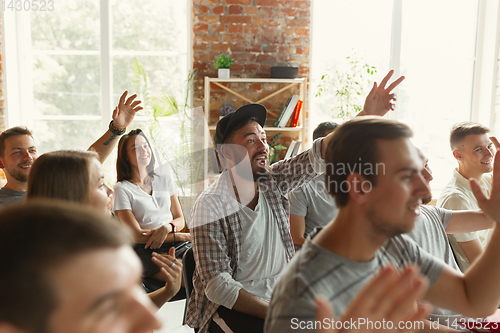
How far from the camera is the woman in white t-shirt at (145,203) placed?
2271mm

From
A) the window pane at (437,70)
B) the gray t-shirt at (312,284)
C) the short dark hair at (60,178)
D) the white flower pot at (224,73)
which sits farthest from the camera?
the window pane at (437,70)

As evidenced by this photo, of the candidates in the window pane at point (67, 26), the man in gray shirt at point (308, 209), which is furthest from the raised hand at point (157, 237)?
the window pane at point (67, 26)

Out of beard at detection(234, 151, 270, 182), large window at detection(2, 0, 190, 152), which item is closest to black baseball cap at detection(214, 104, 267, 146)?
beard at detection(234, 151, 270, 182)

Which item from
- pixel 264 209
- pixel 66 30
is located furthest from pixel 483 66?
pixel 66 30

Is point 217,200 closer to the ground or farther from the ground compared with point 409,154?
closer to the ground

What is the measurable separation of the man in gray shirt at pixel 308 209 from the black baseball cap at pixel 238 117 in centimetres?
55

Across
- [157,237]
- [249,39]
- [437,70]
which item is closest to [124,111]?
[157,237]

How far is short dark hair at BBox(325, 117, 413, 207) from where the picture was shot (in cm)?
88

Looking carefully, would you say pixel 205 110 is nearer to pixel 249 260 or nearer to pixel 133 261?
pixel 249 260

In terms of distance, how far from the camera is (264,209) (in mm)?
1698

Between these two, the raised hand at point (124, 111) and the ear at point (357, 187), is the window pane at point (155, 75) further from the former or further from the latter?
the ear at point (357, 187)

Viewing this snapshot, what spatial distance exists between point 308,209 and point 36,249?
193 centimetres

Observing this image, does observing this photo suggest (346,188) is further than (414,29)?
No

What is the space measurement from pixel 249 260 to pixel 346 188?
814 millimetres
